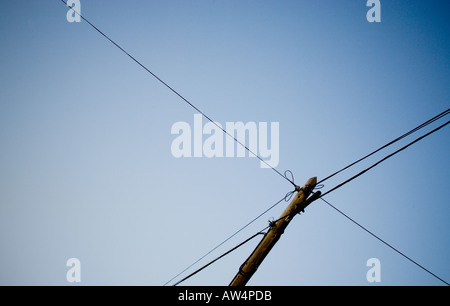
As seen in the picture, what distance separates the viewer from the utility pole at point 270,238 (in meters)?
3.13

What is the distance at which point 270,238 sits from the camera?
3.23 metres

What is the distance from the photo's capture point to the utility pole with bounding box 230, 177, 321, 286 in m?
3.13
